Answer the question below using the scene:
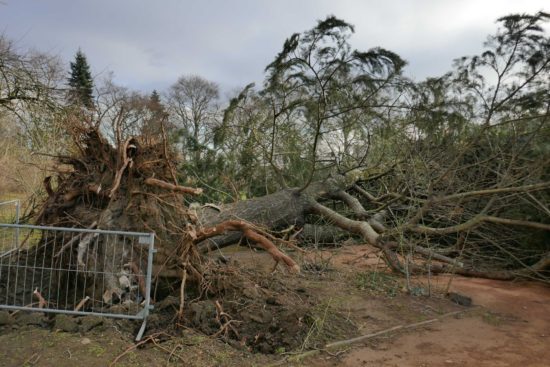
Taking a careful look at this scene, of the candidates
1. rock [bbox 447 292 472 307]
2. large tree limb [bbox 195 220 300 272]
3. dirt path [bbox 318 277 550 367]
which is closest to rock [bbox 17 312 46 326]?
large tree limb [bbox 195 220 300 272]

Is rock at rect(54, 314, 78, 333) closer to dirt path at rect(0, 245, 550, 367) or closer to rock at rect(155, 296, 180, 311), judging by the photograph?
dirt path at rect(0, 245, 550, 367)

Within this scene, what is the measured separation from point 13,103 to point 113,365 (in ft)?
26.9

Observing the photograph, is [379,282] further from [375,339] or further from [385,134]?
[385,134]

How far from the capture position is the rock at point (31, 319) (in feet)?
13.1

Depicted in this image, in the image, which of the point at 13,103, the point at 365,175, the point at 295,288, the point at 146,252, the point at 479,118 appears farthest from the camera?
the point at 365,175

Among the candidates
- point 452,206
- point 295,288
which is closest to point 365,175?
point 452,206

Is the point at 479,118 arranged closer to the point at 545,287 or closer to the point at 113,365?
the point at 545,287

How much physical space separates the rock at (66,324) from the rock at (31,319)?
203 mm

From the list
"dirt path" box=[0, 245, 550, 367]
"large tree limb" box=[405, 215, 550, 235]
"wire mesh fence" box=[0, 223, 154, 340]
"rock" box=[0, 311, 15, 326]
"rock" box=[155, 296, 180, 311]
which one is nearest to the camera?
"dirt path" box=[0, 245, 550, 367]

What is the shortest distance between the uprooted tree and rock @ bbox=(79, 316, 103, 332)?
24.5 inches

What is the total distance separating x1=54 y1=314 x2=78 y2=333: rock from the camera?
3865mm

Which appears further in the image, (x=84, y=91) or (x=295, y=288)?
(x=84, y=91)

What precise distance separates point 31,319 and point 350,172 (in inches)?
297

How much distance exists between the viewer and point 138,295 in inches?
182
